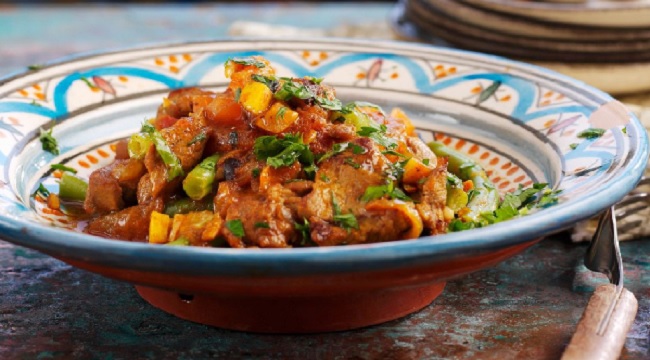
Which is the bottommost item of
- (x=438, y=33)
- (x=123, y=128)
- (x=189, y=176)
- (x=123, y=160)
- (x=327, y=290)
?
(x=327, y=290)

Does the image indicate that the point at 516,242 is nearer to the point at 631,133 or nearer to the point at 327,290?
Answer: the point at 327,290

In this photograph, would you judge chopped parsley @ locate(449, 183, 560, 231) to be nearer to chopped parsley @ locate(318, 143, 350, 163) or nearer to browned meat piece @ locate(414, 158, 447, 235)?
browned meat piece @ locate(414, 158, 447, 235)

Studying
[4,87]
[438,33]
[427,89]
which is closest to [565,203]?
[427,89]

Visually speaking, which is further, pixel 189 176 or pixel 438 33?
pixel 438 33

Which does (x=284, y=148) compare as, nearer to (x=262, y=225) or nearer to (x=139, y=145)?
(x=262, y=225)

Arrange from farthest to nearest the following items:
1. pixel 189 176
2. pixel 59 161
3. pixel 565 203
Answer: pixel 59 161 → pixel 189 176 → pixel 565 203

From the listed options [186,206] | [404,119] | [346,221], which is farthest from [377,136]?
[186,206]

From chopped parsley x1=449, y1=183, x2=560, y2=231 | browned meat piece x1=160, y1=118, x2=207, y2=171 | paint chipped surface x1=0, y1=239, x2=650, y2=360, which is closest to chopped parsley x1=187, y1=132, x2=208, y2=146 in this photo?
browned meat piece x1=160, y1=118, x2=207, y2=171
